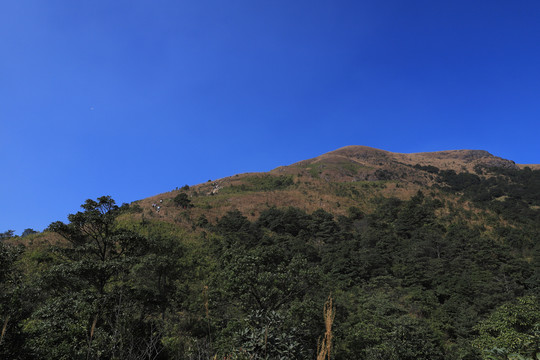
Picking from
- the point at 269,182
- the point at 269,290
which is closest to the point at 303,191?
the point at 269,182

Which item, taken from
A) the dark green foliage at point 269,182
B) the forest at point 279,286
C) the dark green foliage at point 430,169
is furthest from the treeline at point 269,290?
the dark green foliage at point 430,169

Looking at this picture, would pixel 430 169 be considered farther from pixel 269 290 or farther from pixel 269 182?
pixel 269 290

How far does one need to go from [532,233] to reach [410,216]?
16.8m

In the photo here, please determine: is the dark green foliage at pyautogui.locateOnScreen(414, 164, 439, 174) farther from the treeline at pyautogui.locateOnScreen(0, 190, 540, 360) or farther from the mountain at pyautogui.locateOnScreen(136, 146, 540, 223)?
the treeline at pyautogui.locateOnScreen(0, 190, 540, 360)

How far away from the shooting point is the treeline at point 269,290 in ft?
25.3

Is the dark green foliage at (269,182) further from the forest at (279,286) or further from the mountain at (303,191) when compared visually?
the forest at (279,286)

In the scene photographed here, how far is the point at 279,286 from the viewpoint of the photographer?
41.9ft

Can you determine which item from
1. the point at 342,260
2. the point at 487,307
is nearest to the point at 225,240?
the point at 342,260

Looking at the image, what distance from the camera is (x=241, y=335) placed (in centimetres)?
702

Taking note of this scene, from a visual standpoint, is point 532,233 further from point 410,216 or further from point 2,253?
point 2,253

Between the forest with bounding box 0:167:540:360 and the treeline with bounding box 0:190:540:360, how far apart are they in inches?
3.8

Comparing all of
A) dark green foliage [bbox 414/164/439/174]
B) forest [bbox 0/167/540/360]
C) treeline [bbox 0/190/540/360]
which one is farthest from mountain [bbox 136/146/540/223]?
treeline [bbox 0/190/540/360]

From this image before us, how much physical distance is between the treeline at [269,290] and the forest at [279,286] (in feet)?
0.32

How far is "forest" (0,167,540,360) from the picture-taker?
7668mm
